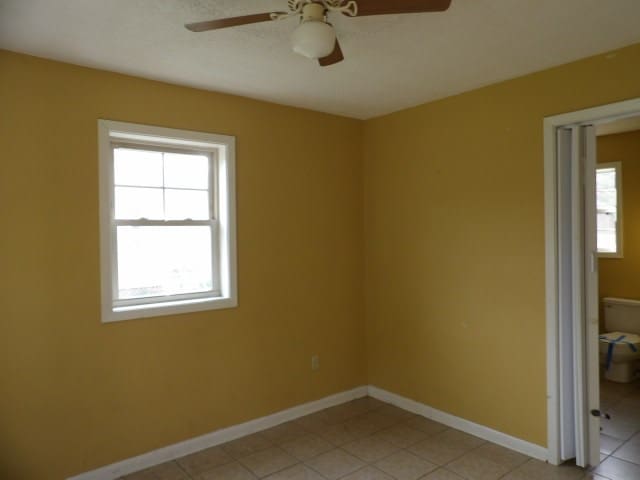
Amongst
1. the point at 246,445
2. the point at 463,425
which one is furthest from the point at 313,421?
the point at 463,425

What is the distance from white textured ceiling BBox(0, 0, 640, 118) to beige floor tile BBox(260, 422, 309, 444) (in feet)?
8.45

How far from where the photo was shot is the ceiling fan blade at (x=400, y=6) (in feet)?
5.11

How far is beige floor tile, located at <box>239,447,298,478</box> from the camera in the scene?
9.39 feet

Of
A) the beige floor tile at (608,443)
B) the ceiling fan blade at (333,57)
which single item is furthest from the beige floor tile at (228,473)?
the ceiling fan blade at (333,57)

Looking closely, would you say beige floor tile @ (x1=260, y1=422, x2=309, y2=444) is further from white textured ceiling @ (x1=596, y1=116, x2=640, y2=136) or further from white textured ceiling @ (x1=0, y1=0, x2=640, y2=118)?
white textured ceiling @ (x1=596, y1=116, x2=640, y2=136)

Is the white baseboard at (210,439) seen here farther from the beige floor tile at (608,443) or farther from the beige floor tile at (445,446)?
the beige floor tile at (608,443)

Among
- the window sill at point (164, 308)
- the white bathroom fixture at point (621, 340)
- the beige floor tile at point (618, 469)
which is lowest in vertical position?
the beige floor tile at point (618, 469)

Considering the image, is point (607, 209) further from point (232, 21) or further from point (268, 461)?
point (232, 21)

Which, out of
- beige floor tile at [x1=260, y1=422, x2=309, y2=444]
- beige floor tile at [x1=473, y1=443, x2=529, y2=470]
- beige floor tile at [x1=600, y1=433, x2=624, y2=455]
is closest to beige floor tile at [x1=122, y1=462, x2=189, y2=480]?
beige floor tile at [x1=260, y1=422, x2=309, y2=444]

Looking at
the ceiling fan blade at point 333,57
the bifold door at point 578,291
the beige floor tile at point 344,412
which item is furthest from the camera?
the beige floor tile at point 344,412

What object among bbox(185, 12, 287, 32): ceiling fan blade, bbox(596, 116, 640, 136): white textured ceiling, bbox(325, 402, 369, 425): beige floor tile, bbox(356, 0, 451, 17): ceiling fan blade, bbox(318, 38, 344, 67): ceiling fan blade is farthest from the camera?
bbox(596, 116, 640, 136): white textured ceiling

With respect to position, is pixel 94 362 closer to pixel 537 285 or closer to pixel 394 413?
pixel 394 413

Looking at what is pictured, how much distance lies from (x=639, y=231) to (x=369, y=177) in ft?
9.19

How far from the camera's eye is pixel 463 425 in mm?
3363
